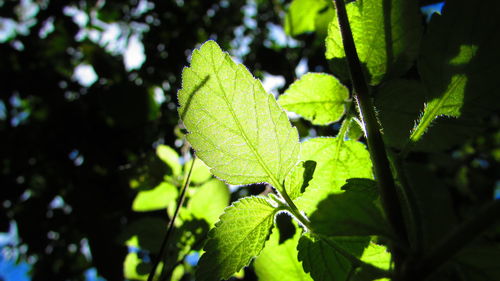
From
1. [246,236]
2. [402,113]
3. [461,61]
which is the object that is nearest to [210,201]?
[246,236]

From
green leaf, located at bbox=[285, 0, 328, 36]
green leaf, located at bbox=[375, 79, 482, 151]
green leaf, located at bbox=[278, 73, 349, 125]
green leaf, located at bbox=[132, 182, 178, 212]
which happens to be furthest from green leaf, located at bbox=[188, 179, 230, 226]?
green leaf, located at bbox=[285, 0, 328, 36]

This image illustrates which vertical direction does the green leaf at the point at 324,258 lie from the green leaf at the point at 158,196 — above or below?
above

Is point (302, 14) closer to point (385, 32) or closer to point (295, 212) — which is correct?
point (385, 32)

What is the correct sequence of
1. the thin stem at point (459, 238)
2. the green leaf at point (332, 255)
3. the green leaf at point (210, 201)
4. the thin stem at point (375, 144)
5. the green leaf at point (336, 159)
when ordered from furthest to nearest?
the green leaf at point (210, 201)
the green leaf at point (336, 159)
the green leaf at point (332, 255)
the thin stem at point (375, 144)
the thin stem at point (459, 238)

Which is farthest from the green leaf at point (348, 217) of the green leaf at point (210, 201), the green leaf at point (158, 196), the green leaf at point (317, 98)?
the green leaf at point (158, 196)

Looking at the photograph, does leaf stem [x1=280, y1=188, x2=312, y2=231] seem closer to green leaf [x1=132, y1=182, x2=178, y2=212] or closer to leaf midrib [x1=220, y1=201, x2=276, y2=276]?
leaf midrib [x1=220, y1=201, x2=276, y2=276]

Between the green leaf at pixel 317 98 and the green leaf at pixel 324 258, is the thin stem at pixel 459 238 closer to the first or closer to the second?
the green leaf at pixel 324 258
